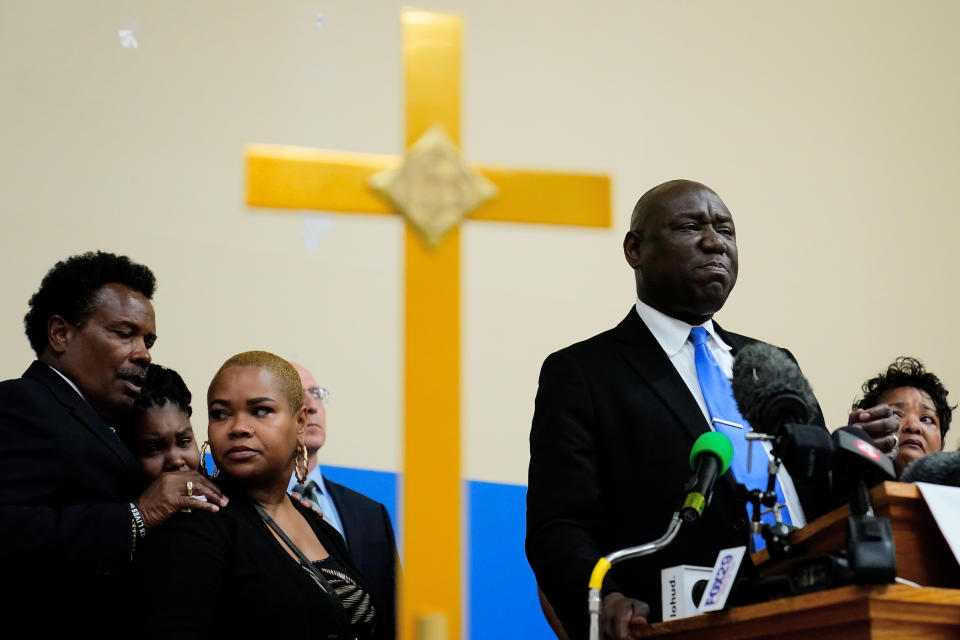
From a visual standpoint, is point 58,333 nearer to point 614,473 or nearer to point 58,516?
point 58,516

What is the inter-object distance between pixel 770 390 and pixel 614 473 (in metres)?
0.69

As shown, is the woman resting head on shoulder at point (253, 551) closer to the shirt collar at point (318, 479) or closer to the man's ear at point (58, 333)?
the man's ear at point (58, 333)

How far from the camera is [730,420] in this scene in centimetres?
289

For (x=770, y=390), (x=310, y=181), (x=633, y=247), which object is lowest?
(x=770, y=390)

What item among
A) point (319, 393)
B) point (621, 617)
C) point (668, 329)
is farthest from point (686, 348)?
point (319, 393)

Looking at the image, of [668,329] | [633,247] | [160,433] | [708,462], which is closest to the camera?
[708,462]

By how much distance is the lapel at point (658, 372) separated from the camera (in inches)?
112

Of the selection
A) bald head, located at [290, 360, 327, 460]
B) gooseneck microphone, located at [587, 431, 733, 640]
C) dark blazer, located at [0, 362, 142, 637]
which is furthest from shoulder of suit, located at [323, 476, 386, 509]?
gooseneck microphone, located at [587, 431, 733, 640]

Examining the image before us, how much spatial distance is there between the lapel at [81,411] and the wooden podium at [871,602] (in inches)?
57.5

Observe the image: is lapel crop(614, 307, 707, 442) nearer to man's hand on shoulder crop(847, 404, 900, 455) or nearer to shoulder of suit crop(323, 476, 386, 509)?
man's hand on shoulder crop(847, 404, 900, 455)

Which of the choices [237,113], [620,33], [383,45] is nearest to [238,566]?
[237,113]

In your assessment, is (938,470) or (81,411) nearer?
(938,470)

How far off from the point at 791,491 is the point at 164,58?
2.96 meters

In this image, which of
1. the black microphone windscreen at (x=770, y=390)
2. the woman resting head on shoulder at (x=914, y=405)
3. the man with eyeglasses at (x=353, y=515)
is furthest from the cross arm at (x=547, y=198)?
the woman resting head on shoulder at (x=914, y=405)
